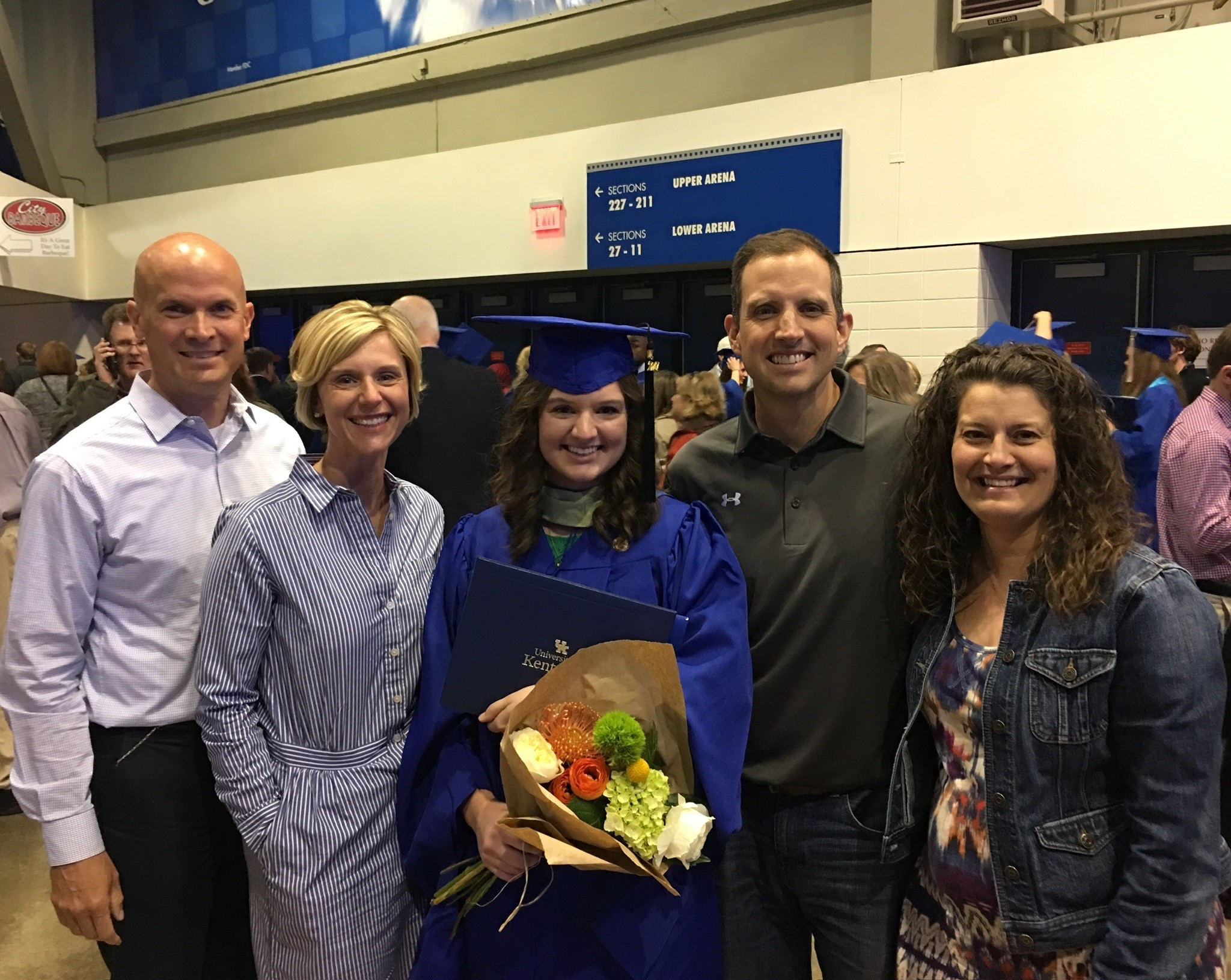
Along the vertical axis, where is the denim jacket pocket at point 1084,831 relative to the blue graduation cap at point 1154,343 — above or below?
below

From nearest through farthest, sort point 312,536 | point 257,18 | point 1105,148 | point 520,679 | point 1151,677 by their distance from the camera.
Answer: point 1151,677 < point 520,679 < point 312,536 < point 1105,148 < point 257,18

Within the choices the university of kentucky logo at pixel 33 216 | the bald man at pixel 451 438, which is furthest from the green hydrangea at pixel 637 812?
the university of kentucky logo at pixel 33 216

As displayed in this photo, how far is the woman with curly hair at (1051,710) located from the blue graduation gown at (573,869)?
0.34 meters

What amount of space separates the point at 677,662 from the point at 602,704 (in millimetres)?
168

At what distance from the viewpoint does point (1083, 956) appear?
145cm

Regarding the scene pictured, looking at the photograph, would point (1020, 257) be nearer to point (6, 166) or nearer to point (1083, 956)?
point (1083, 956)

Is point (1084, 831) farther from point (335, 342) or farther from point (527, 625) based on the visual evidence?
point (335, 342)

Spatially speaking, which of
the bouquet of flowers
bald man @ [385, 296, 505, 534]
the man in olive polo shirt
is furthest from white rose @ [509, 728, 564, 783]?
bald man @ [385, 296, 505, 534]

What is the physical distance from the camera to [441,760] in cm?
161

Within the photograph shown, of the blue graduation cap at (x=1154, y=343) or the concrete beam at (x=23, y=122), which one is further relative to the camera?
the concrete beam at (x=23, y=122)

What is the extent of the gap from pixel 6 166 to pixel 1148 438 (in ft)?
33.9

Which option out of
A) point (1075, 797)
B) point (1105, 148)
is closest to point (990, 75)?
point (1105, 148)

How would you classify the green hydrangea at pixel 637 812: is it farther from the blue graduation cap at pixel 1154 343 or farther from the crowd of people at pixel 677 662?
the blue graduation cap at pixel 1154 343

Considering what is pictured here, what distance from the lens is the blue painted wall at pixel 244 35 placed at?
24.5 ft
